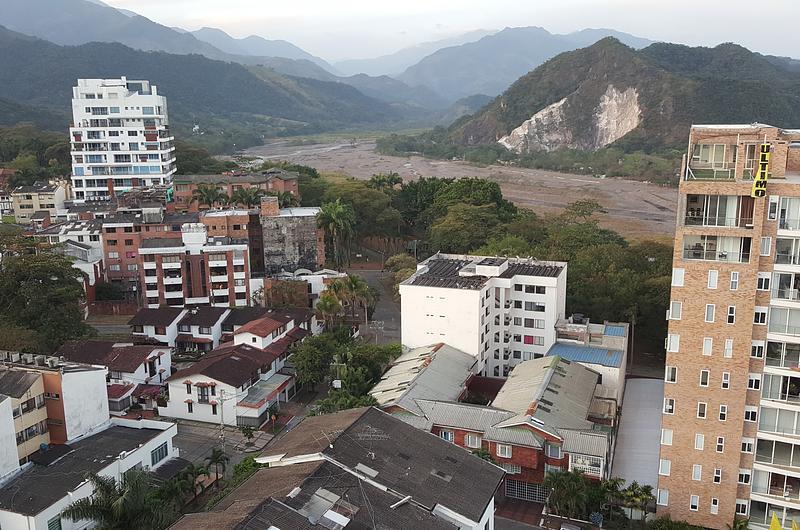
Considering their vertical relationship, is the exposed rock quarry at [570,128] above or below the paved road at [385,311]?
above

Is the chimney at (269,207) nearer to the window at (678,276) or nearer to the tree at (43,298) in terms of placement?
the tree at (43,298)

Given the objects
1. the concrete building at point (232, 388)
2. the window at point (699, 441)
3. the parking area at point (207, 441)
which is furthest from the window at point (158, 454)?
the window at point (699, 441)

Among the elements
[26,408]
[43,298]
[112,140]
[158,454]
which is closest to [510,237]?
[43,298]

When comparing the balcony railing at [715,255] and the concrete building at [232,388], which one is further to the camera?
the concrete building at [232,388]

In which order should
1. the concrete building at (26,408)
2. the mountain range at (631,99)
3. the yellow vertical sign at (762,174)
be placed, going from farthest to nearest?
the mountain range at (631,99)
the concrete building at (26,408)
the yellow vertical sign at (762,174)

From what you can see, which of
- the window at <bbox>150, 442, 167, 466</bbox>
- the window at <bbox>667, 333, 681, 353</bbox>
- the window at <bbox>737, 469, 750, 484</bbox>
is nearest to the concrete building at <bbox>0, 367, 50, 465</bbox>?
the window at <bbox>150, 442, 167, 466</bbox>

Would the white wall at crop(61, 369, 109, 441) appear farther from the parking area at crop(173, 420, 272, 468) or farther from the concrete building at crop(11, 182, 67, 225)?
the concrete building at crop(11, 182, 67, 225)
